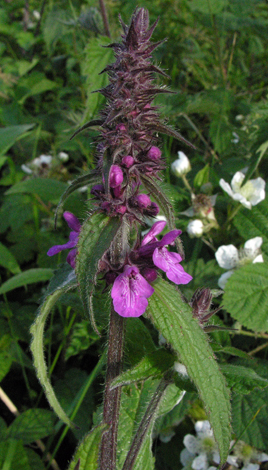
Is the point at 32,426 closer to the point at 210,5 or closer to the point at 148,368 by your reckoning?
the point at 148,368

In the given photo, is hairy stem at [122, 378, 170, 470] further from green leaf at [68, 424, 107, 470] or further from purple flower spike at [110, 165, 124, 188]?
purple flower spike at [110, 165, 124, 188]

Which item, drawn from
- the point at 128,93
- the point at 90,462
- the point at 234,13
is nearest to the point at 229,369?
the point at 90,462

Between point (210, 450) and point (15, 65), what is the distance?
461 cm

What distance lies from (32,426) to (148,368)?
3.43ft

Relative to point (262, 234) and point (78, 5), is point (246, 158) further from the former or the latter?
point (78, 5)

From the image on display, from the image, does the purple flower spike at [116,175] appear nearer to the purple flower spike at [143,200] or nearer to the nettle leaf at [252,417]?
the purple flower spike at [143,200]

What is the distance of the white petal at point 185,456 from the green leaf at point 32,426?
2.10 feet

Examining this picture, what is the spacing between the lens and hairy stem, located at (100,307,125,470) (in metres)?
1.24

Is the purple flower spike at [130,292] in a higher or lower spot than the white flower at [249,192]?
higher

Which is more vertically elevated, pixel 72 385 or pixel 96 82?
pixel 96 82

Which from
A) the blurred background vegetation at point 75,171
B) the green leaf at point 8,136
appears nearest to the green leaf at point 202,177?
the blurred background vegetation at point 75,171

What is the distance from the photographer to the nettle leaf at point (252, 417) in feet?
5.66

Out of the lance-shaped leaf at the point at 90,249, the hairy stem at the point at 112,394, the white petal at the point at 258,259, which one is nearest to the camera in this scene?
the lance-shaped leaf at the point at 90,249

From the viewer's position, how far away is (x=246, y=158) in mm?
2867
